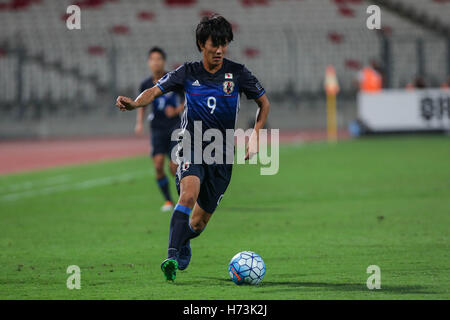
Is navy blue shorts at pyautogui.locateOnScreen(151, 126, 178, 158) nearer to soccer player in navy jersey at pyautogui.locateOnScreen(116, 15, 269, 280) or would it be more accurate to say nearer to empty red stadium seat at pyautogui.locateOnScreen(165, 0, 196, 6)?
soccer player in navy jersey at pyautogui.locateOnScreen(116, 15, 269, 280)

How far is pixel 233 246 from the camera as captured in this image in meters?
8.81

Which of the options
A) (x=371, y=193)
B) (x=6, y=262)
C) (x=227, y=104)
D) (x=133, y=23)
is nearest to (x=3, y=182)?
(x=371, y=193)

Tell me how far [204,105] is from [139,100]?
1.89 ft

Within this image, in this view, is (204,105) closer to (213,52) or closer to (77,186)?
(213,52)

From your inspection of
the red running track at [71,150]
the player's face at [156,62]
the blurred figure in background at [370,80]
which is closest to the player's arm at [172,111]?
the player's face at [156,62]

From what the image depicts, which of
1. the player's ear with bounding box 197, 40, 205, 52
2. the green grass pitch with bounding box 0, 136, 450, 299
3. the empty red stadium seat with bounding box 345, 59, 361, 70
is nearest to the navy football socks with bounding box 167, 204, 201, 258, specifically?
the green grass pitch with bounding box 0, 136, 450, 299

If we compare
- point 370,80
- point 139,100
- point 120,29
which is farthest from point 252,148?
point 120,29

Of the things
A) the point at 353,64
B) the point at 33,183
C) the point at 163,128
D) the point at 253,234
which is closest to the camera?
the point at 253,234

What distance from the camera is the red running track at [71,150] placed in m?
22.1

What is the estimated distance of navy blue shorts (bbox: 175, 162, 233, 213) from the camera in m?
7.16

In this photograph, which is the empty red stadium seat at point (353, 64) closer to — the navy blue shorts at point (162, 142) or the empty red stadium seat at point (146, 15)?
the empty red stadium seat at point (146, 15)

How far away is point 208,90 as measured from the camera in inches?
283

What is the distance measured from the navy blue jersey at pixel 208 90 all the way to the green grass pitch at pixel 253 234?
1.35m

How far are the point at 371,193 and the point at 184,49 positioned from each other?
1982cm
